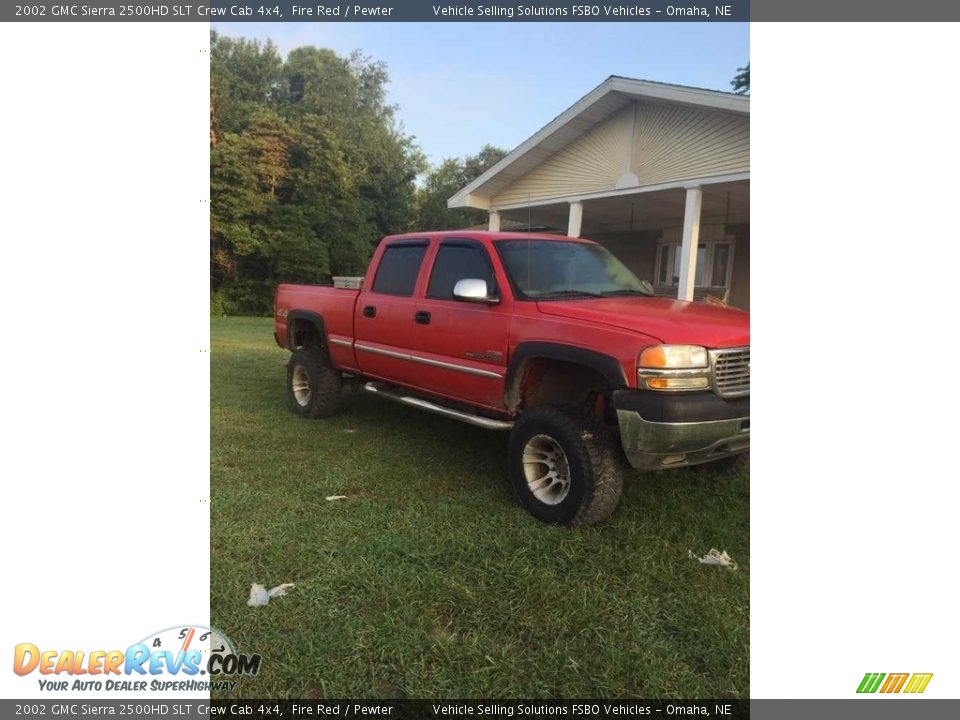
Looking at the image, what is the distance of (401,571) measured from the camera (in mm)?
2758

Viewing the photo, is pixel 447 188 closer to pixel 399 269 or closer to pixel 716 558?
pixel 399 269

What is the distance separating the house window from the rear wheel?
357 inches

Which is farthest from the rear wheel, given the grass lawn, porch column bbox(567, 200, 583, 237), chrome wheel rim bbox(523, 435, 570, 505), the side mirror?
porch column bbox(567, 200, 583, 237)

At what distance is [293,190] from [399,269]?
2244 centimetres

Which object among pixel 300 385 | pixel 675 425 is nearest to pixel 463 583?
pixel 675 425

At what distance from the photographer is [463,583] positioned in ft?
8.79

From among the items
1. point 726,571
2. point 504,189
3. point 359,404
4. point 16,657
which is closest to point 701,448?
point 726,571

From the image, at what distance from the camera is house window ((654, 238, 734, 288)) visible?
12.5 metres

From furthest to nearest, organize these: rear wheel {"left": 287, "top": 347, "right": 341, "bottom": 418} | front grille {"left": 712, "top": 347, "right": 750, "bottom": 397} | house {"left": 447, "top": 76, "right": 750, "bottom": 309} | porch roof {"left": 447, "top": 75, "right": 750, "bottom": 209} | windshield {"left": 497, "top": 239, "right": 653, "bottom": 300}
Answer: house {"left": 447, "top": 76, "right": 750, "bottom": 309}
porch roof {"left": 447, "top": 75, "right": 750, "bottom": 209}
rear wheel {"left": 287, "top": 347, "right": 341, "bottom": 418}
windshield {"left": 497, "top": 239, "right": 653, "bottom": 300}
front grille {"left": 712, "top": 347, "right": 750, "bottom": 397}

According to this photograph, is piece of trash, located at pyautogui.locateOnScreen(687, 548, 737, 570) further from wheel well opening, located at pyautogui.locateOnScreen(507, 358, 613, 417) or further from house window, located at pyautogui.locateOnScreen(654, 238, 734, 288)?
house window, located at pyautogui.locateOnScreen(654, 238, 734, 288)

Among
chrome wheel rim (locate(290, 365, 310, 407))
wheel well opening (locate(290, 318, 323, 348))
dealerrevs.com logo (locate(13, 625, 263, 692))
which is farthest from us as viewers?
wheel well opening (locate(290, 318, 323, 348))

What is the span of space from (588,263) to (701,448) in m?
1.85
